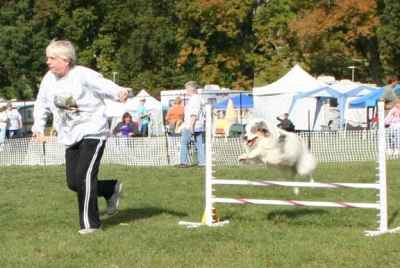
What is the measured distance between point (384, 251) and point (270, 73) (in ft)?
131

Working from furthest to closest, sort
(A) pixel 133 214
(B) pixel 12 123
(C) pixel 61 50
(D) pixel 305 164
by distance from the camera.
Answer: (B) pixel 12 123, (A) pixel 133 214, (D) pixel 305 164, (C) pixel 61 50

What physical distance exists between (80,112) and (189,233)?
1.47 m

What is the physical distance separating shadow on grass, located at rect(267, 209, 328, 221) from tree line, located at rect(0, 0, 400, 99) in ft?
108

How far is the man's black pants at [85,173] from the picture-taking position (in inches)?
267

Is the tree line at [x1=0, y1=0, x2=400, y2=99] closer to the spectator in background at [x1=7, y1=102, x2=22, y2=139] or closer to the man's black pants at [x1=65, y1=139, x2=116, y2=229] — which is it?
the spectator in background at [x1=7, y1=102, x2=22, y2=139]

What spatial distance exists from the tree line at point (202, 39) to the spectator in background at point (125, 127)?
21.6 meters

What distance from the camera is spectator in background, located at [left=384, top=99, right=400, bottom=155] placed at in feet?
50.0

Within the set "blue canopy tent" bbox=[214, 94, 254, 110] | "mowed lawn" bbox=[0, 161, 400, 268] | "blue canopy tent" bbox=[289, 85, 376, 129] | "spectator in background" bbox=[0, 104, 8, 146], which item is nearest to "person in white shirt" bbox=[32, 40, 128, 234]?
"mowed lawn" bbox=[0, 161, 400, 268]

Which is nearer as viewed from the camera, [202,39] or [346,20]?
[346,20]

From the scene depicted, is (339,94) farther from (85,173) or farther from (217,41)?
(217,41)

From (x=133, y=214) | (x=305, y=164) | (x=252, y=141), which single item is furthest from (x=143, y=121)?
(x=252, y=141)

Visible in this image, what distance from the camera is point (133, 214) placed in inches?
320

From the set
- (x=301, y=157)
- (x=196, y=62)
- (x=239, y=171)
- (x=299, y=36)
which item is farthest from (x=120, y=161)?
(x=196, y=62)

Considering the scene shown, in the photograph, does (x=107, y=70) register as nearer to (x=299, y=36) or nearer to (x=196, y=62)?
(x=196, y=62)
